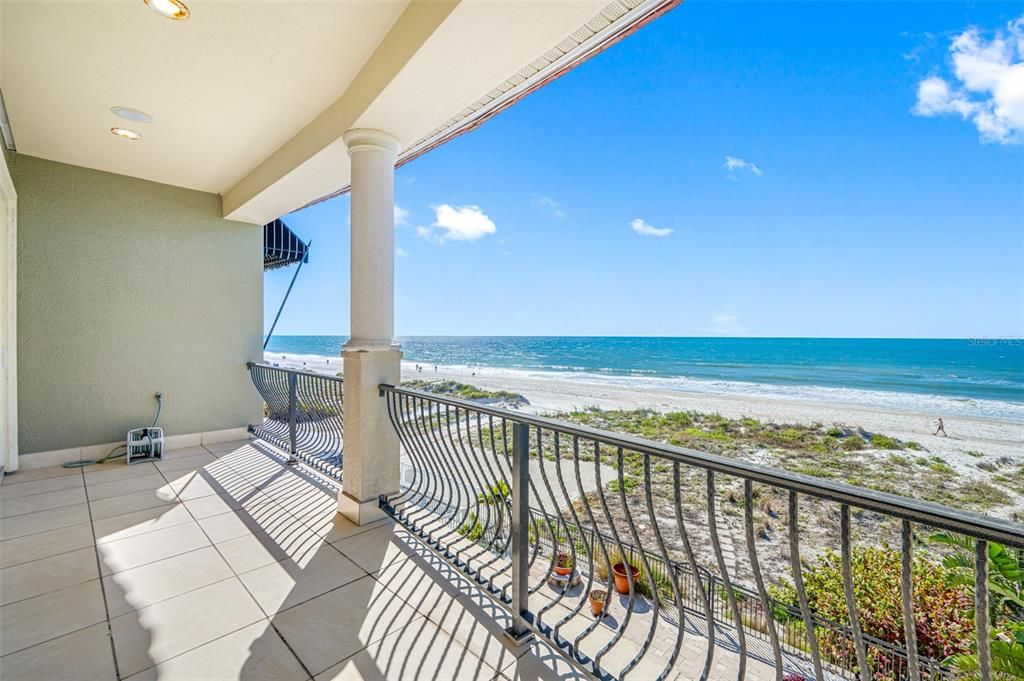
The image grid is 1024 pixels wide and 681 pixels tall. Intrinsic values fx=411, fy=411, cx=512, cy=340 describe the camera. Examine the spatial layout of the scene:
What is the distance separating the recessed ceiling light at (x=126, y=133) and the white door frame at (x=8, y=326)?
88 cm

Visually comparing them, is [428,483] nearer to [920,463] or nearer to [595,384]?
[920,463]

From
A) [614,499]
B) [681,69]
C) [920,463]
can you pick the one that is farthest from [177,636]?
[681,69]

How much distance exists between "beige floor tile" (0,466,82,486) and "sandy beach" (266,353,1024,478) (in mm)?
6417

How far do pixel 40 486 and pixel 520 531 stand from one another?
13.1 ft

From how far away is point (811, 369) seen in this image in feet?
90.3

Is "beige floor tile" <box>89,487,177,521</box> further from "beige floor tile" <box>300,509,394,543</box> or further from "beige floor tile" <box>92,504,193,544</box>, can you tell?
"beige floor tile" <box>300,509,394,543</box>

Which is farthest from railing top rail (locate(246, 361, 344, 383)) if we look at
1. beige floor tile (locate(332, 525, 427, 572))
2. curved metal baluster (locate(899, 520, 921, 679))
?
curved metal baluster (locate(899, 520, 921, 679))

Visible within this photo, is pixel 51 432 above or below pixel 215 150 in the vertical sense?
below

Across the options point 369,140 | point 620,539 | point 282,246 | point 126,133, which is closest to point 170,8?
point 369,140

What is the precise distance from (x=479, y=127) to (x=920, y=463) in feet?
48.1

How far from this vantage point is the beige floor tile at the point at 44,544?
2168mm

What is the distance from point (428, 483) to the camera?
8.42ft

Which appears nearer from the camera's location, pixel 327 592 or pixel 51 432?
pixel 327 592

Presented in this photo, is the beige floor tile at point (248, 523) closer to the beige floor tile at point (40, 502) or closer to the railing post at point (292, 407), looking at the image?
the railing post at point (292, 407)
